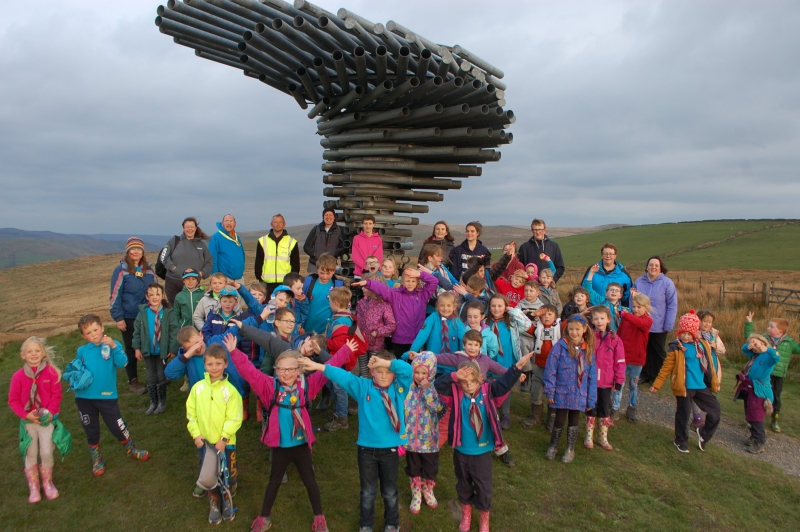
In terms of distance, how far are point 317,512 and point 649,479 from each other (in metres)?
3.26

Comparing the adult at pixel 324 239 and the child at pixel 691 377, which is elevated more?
the adult at pixel 324 239

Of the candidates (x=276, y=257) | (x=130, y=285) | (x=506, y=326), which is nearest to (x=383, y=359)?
(x=506, y=326)

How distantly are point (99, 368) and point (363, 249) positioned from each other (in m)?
3.58

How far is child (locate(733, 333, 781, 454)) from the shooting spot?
5.61m

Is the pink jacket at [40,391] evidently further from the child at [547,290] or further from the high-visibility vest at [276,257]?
the child at [547,290]

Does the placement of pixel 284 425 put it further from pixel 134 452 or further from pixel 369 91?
pixel 369 91

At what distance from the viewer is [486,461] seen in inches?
154

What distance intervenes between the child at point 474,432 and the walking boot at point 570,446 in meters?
1.47

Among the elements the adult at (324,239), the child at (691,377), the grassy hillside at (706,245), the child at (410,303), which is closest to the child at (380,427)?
the child at (410,303)

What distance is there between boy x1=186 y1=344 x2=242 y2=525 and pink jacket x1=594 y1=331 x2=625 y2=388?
3.70 meters

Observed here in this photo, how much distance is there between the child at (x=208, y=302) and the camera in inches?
220

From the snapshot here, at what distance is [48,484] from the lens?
14.1 feet

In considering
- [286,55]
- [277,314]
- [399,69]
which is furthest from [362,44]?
[277,314]

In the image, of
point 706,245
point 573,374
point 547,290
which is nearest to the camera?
point 573,374
